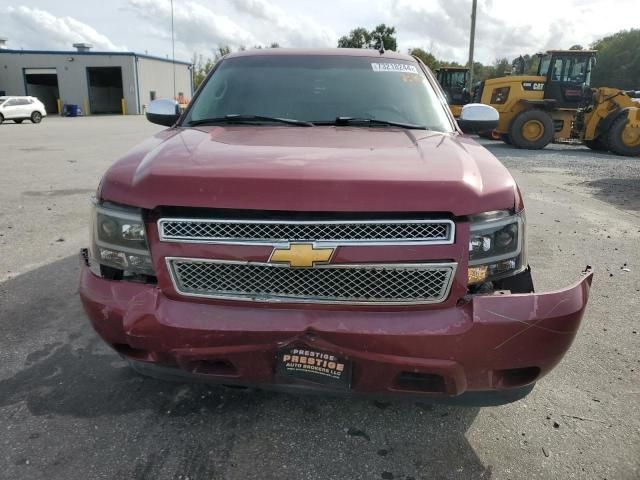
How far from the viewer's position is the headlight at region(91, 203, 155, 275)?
2.00m

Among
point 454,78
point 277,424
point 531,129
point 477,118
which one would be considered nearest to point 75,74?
point 454,78

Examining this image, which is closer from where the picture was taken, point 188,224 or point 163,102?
point 188,224

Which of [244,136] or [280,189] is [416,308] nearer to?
[280,189]

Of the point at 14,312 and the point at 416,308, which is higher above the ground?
the point at 416,308

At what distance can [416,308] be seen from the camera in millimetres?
1914

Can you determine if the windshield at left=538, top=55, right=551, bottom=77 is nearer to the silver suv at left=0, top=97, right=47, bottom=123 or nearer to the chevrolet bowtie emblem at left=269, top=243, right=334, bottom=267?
the chevrolet bowtie emblem at left=269, top=243, right=334, bottom=267

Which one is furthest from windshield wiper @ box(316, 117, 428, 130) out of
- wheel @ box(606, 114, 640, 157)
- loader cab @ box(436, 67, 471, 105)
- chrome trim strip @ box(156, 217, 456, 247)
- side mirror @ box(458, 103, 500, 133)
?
loader cab @ box(436, 67, 471, 105)

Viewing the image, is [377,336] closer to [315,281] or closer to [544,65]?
[315,281]

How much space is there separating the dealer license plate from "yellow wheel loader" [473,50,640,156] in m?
15.9

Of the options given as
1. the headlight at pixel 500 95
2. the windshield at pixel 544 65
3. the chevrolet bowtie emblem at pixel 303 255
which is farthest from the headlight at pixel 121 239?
the windshield at pixel 544 65

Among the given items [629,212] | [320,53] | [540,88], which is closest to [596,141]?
[540,88]

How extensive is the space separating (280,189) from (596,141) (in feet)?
58.5

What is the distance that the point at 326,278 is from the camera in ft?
6.21

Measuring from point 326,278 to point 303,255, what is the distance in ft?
0.43
